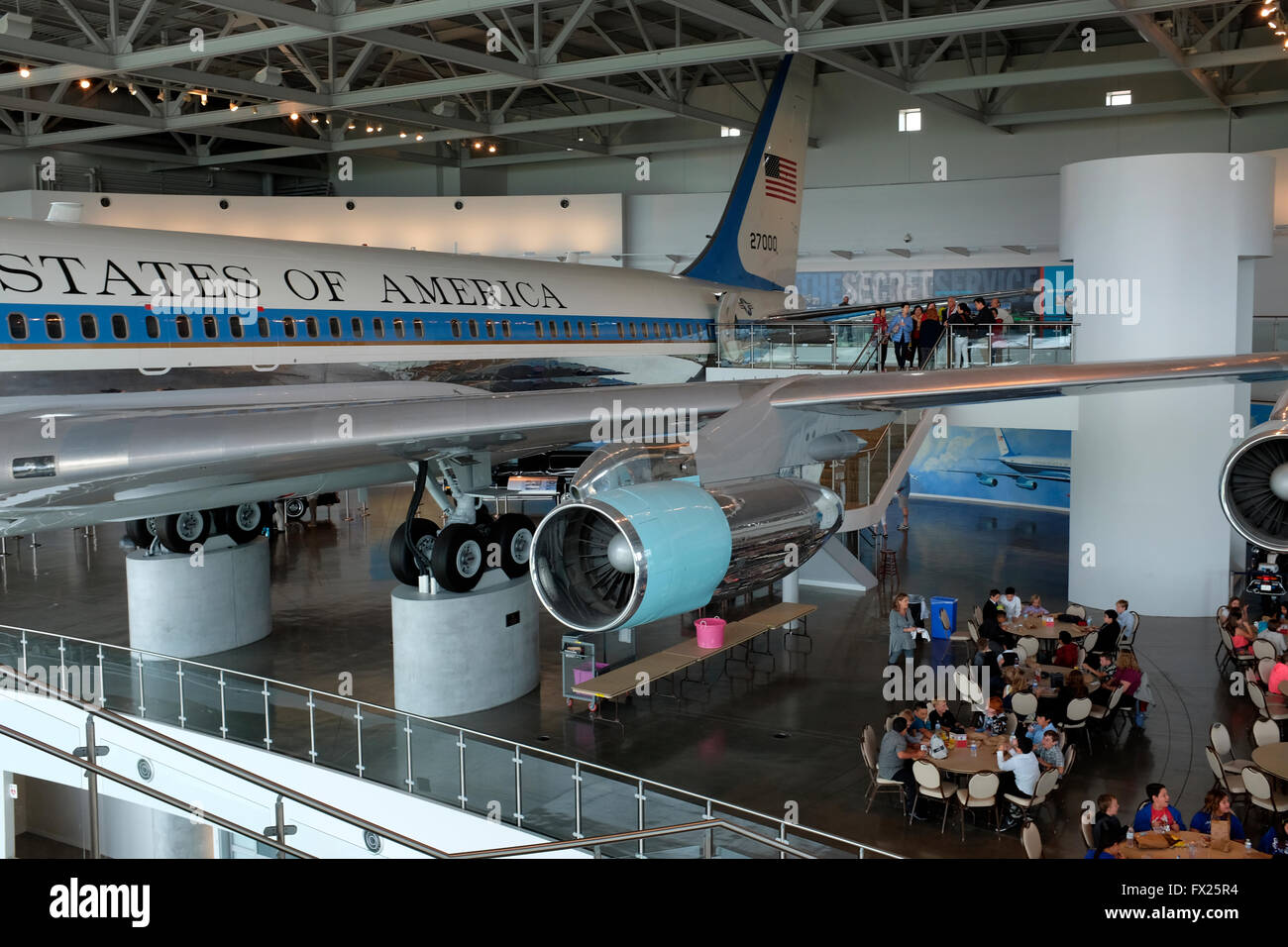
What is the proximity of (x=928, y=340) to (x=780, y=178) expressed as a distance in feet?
22.0

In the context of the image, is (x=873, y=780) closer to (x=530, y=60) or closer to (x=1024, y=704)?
(x=1024, y=704)

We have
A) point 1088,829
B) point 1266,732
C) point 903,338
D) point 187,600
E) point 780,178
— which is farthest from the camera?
point 780,178

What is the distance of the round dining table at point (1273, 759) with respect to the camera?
11.2 m

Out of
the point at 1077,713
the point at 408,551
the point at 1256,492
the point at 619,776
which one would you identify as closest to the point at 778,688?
the point at 1077,713

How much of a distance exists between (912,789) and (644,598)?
705cm

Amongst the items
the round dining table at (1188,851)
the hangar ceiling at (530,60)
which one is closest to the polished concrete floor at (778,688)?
the round dining table at (1188,851)

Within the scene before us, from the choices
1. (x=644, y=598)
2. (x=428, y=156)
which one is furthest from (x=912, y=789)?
(x=428, y=156)

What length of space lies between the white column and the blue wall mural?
10.9 metres

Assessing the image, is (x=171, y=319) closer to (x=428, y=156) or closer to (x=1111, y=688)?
(x=1111, y=688)

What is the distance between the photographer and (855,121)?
1378 inches

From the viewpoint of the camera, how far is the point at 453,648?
50.5 ft

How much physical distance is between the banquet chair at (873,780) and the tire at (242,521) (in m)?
10.9
